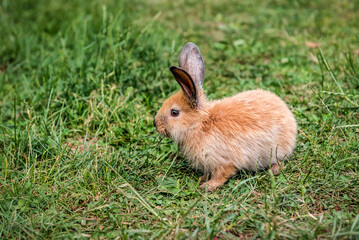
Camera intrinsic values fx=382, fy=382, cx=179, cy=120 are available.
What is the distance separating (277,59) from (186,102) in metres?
2.32

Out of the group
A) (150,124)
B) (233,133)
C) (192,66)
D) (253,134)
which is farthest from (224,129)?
(150,124)

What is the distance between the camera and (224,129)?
3.47 metres

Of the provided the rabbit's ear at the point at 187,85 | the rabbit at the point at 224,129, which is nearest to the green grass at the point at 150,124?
the rabbit at the point at 224,129

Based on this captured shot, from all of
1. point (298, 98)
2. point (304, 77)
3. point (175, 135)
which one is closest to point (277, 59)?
point (304, 77)

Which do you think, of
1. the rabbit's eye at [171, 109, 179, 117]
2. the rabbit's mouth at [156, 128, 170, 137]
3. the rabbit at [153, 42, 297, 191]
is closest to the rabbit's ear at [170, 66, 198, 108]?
the rabbit at [153, 42, 297, 191]

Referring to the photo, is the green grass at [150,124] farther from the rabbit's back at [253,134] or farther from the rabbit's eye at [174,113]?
the rabbit's eye at [174,113]

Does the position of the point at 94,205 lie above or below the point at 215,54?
below

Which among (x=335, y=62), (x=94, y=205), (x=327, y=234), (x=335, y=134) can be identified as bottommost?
(x=94, y=205)

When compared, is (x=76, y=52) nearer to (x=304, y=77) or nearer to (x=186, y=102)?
(x=186, y=102)

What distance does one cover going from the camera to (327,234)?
260 centimetres

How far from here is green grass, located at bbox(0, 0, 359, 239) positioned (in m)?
2.90

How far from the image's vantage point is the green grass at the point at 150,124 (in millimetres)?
2896

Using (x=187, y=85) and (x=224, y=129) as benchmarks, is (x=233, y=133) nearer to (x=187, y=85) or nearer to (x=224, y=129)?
(x=224, y=129)

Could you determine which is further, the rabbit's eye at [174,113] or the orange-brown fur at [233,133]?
the rabbit's eye at [174,113]
